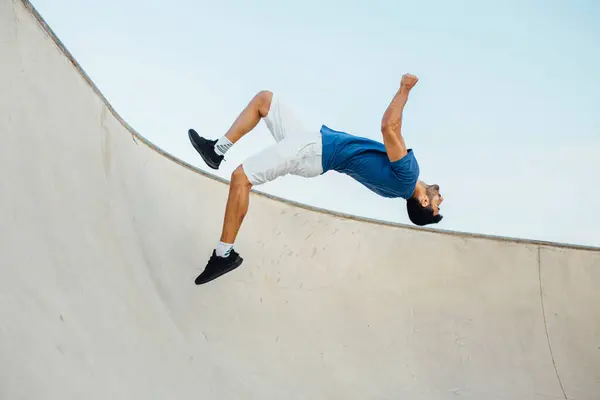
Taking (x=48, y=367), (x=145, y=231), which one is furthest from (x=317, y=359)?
(x=48, y=367)

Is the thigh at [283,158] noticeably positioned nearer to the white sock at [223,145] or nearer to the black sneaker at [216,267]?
the white sock at [223,145]

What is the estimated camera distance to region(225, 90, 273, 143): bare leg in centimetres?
364

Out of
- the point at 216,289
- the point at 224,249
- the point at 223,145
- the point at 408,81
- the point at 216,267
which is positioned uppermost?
the point at 408,81

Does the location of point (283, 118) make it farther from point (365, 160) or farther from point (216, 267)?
point (216, 267)

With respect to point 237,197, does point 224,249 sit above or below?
below

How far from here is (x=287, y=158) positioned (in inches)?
142

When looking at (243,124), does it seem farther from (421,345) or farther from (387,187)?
(421,345)

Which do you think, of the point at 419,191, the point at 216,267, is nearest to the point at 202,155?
the point at 216,267

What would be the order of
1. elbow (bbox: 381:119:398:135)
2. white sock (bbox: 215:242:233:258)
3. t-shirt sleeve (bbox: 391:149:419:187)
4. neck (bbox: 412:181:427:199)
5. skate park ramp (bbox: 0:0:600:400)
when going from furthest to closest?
neck (bbox: 412:181:427:199) < white sock (bbox: 215:242:233:258) < t-shirt sleeve (bbox: 391:149:419:187) < elbow (bbox: 381:119:398:135) < skate park ramp (bbox: 0:0:600:400)

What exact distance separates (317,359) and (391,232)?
6.11 ft

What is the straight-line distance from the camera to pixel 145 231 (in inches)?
180

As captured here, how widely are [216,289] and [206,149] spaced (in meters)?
1.46

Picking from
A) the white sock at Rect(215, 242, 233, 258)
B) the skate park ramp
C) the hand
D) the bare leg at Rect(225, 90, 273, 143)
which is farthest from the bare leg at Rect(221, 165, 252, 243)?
the hand

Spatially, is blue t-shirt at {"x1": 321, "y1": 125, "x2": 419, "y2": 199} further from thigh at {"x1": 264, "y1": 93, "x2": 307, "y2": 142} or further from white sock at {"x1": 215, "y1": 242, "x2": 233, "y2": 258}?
white sock at {"x1": 215, "y1": 242, "x2": 233, "y2": 258}
